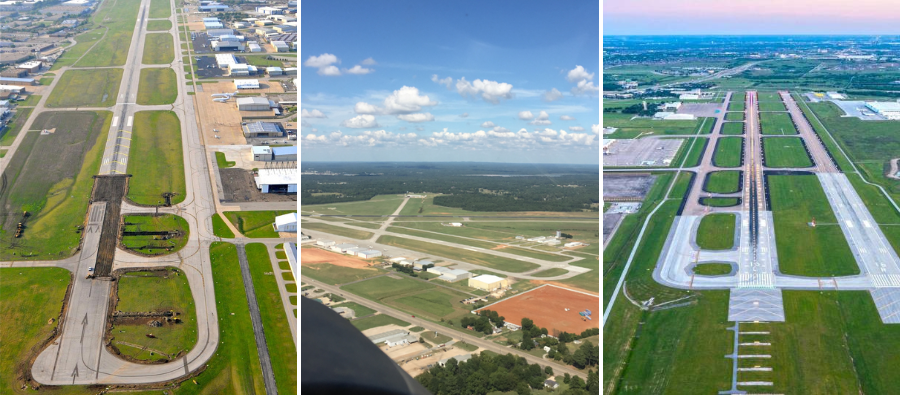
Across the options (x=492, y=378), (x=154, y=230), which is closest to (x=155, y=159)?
(x=154, y=230)

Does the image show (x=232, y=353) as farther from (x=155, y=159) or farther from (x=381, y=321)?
(x=155, y=159)

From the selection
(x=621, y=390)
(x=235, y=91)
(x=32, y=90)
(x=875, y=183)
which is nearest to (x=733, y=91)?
(x=875, y=183)

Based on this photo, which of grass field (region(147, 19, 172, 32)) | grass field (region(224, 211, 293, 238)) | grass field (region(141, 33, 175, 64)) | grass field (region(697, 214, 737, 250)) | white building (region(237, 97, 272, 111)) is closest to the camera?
grass field (region(697, 214, 737, 250))

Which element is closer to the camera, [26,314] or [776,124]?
[26,314]

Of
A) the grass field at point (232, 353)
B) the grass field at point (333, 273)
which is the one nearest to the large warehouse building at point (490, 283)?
the grass field at point (333, 273)

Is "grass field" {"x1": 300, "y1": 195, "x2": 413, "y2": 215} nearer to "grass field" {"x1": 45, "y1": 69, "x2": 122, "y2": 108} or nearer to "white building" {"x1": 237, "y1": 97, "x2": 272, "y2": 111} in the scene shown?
"white building" {"x1": 237, "y1": 97, "x2": 272, "y2": 111}

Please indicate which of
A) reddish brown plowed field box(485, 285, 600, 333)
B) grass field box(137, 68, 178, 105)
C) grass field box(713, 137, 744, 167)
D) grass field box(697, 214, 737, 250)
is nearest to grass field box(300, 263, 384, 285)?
reddish brown plowed field box(485, 285, 600, 333)

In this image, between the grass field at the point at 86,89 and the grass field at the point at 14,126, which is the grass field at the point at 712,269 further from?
the grass field at the point at 86,89

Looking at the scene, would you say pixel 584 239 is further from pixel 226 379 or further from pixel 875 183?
pixel 875 183
